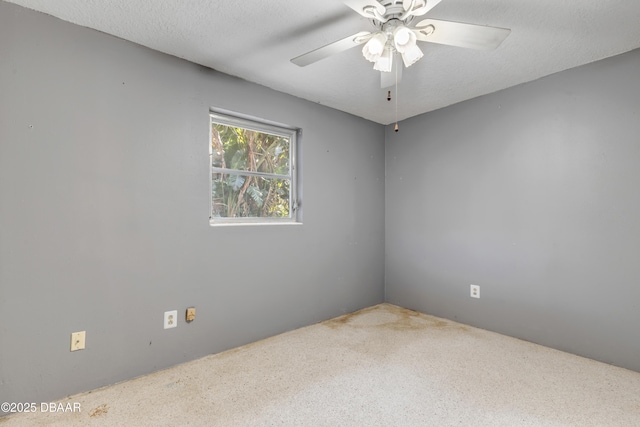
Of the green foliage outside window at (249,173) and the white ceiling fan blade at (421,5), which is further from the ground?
the white ceiling fan blade at (421,5)

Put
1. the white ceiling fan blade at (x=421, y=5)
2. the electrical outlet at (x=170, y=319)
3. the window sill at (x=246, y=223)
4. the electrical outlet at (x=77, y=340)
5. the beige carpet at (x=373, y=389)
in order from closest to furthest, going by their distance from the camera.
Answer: the white ceiling fan blade at (x=421, y=5), the beige carpet at (x=373, y=389), the electrical outlet at (x=77, y=340), the electrical outlet at (x=170, y=319), the window sill at (x=246, y=223)

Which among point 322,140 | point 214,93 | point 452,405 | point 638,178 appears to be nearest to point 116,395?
point 452,405

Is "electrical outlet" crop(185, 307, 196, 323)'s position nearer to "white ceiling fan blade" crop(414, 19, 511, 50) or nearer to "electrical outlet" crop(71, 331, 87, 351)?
"electrical outlet" crop(71, 331, 87, 351)

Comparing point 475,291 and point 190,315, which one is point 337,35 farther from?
point 475,291

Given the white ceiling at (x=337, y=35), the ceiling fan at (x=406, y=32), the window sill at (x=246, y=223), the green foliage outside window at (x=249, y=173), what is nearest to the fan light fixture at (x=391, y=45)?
the ceiling fan at (x=406, y=32)

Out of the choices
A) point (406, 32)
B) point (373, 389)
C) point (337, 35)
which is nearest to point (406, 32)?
point (406, 32)

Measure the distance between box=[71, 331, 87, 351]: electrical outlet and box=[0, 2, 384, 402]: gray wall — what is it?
1.2 inches

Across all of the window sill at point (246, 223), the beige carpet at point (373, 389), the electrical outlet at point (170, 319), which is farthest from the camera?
the window sill at point (246, 223)

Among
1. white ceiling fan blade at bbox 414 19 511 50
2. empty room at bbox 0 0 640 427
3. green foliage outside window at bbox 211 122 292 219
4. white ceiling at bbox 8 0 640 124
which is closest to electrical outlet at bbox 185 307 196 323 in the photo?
empty room at bbox 0 0 640 427

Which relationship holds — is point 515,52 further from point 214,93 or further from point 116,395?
point 116,395

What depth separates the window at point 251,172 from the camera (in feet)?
7.97

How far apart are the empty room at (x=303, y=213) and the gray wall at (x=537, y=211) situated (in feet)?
0.05

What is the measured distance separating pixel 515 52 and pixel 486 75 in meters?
0.33

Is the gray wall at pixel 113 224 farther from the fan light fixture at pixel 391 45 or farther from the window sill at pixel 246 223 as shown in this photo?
the fan light fixture at pixel 391 45
